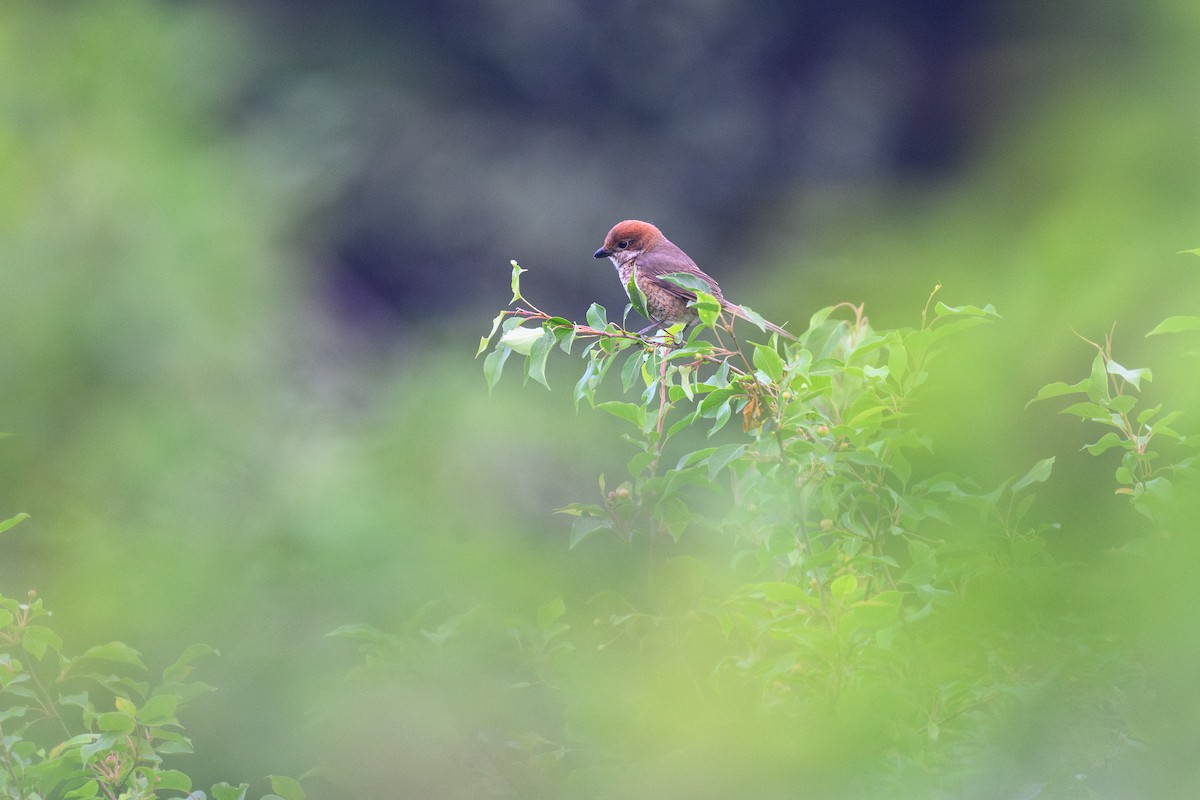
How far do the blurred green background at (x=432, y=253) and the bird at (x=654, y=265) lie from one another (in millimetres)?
389

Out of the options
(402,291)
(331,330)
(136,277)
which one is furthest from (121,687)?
(402,291)

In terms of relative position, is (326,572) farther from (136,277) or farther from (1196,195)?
(1196,195)

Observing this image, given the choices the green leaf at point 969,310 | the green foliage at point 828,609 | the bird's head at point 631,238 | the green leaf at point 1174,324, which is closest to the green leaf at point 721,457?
the green foliage at point 828,609

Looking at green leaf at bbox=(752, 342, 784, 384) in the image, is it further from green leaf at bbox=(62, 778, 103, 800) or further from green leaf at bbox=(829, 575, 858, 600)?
green leaf at bbox=(62, 778, 103, 800)

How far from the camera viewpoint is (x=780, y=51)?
28.6 ft

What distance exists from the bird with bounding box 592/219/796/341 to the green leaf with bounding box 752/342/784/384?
145 centimetres

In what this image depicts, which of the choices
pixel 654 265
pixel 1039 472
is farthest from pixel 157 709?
pixel 654 265

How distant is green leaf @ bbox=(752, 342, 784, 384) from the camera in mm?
1393

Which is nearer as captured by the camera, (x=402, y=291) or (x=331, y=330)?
(x=331, y=330)

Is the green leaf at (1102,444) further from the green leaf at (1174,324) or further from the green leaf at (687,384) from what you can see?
the green leaf at (687,384)

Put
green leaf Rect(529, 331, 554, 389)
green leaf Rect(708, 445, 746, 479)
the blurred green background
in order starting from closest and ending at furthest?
the blurred green background < green leaf Rect(708, 445, 746, 479) < green leaf Rect(529, 331, 554, 389)

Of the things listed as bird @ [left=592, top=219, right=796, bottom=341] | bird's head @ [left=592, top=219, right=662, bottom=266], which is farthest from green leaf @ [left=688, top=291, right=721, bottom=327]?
bird's head @ [left=592, top=219, right=662, bottom=266]

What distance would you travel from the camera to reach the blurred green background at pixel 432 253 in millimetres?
972

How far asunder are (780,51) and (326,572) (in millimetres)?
6139
